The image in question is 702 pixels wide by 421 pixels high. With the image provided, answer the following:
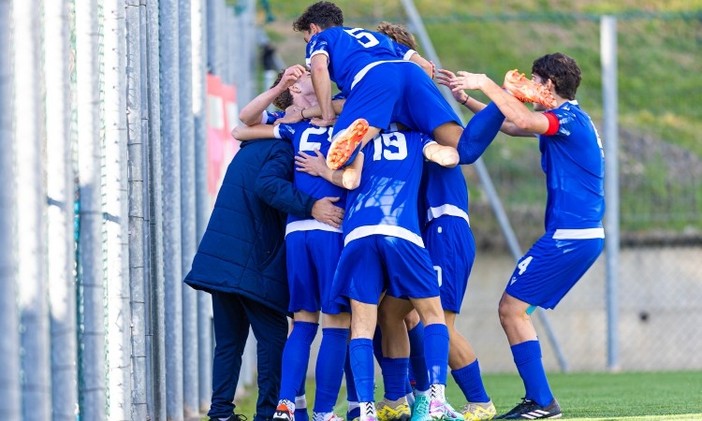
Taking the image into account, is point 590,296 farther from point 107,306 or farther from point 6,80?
point 6,80

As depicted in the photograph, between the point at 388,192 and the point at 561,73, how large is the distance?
4.72 ft

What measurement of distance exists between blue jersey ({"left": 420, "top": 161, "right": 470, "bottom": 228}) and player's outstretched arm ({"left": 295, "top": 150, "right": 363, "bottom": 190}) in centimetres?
54

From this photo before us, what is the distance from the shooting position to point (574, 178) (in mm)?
7285

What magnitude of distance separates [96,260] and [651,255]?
34.7ft

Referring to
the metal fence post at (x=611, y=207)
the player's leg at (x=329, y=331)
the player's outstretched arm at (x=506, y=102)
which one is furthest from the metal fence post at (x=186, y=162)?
the metal fence post at (x=611, y=207)

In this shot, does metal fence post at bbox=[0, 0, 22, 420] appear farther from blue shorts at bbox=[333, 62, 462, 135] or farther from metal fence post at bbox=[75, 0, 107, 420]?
blue shorts at bbox=[333, 62, 462, 135]

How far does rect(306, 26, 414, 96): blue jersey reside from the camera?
7.04m

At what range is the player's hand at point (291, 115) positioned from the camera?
7.32 meters

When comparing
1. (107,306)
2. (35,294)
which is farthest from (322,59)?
(35,294)

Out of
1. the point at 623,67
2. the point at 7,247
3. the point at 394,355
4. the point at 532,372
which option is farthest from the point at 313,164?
the point at 623,67

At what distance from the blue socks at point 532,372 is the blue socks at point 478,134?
43.8 inches

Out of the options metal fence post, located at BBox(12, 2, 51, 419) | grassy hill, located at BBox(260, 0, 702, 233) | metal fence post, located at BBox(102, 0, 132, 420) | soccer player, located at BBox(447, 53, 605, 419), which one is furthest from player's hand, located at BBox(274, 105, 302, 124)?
grassy hill, located at BBox(260, 0, 702, 233)

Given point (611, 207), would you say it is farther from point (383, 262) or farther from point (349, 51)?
point (383, 262)

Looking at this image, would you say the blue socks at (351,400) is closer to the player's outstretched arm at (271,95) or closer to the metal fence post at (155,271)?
the metal fence post at (155,271)
